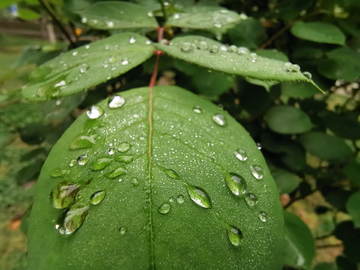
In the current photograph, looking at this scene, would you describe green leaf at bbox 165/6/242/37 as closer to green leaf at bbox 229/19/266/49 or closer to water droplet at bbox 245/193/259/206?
green leaf at bbox 229/19/266/49

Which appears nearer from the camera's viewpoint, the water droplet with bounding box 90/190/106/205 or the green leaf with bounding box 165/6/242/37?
the water droplet with bounding box 90/190/106/205

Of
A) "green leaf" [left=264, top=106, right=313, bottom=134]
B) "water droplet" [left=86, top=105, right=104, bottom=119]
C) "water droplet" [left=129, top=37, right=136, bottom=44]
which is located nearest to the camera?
"water droplet" [left=86, top=105, right=104, bottom=119]

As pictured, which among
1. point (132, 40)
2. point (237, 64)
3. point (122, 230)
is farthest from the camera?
point (132, 40)

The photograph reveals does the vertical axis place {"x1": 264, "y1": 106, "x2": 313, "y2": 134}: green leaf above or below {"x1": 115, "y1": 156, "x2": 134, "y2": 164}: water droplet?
below

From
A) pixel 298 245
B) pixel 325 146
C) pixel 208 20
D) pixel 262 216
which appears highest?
pixel 208 20

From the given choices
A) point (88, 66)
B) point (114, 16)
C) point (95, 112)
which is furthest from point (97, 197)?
point (114, 16)

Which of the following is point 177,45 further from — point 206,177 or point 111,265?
point 111,265

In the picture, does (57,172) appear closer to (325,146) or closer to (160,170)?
(160,170)

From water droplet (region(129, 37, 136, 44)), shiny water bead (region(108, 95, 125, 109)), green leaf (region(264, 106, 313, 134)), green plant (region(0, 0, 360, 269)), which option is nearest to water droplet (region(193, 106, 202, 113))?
green plant (region(0, 0, 360, 269))
